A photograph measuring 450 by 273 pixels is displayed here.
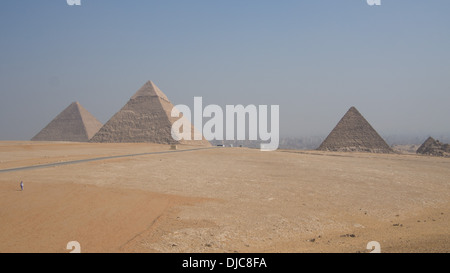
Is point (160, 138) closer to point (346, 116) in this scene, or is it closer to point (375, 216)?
point (346, 116)

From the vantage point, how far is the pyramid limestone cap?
8225cm

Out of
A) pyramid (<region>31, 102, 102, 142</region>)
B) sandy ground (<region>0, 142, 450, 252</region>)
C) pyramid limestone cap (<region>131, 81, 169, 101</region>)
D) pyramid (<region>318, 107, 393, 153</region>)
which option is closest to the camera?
sandy ground (<region>0, 142, 450, 252</region>)

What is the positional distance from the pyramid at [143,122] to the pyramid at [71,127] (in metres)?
18.2

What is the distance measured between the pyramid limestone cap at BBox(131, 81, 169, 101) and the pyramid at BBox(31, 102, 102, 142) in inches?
845

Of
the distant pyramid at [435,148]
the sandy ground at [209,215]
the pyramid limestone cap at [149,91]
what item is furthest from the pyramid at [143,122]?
the sandy ground at [209,215]

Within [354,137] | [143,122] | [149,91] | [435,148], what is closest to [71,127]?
[149,91]

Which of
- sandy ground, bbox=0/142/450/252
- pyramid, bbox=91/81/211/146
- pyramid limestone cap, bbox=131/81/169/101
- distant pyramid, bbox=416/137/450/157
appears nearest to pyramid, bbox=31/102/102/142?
pyramid, bbox=91/81/211/146

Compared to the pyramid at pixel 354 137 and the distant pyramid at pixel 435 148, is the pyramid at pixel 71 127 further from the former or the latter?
the distant pyramid at pixel 435 148

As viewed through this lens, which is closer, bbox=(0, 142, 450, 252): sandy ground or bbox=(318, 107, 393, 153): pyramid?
bbox=(0, 142, 450, 252): sandy ground

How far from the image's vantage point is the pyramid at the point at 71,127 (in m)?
91.3

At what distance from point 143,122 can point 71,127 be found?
32333 millimetres

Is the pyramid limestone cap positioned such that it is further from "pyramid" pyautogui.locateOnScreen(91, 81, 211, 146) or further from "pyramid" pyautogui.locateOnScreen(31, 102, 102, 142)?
"pyramid" pyautogui.locateOnScreen(31, 102, 102, 142)
